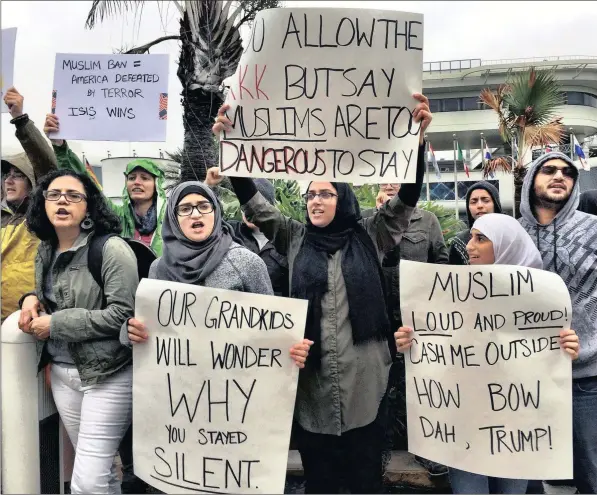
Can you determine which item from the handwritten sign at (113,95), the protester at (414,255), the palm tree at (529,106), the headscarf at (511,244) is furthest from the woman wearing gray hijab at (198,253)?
the palm tree at (529,106)

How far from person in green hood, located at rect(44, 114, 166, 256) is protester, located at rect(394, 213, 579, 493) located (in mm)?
1688

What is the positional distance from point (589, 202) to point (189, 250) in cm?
250

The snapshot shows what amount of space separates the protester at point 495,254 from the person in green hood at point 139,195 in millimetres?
1688

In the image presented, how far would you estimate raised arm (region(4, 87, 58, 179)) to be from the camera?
310 centimetres

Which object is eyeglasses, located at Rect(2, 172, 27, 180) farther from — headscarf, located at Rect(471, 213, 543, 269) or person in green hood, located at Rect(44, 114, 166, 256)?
headscarf, located at Rect(471, 213, 543, 269)

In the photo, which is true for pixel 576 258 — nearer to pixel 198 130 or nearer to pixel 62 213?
pixel 62 213

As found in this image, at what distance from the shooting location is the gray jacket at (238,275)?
7.67ft

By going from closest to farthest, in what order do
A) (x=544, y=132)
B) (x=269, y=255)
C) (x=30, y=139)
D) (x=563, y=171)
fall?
(x=563, y=171), (x=30, y=139), (x=269, y=255), (x=544, y=132)

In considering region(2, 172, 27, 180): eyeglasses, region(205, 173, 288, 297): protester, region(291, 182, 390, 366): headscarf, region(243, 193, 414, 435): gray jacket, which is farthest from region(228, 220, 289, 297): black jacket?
region(2, 172, 27, 180): eyeglasses

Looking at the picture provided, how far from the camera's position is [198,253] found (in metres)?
2.33

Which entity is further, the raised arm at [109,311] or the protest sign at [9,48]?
the protest sign at [9,48]

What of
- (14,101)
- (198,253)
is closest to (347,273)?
(198,253)

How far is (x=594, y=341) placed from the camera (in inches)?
92.8

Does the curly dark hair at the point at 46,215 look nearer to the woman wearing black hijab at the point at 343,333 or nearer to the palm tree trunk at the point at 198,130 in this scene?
A: the woman wearing black hijab at the point at 343,333
